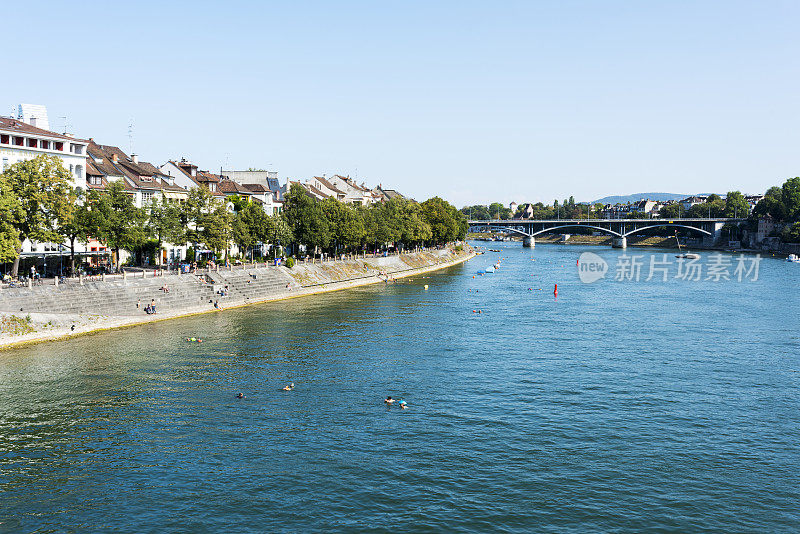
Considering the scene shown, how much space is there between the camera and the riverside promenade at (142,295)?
5581cm

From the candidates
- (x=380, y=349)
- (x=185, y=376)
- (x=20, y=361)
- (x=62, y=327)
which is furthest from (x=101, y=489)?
(x=62, y=327)

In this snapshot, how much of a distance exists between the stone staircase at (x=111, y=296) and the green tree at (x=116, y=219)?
5.52m

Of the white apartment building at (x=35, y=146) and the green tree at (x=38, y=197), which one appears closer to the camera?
the green tree at (x=38, y=197)

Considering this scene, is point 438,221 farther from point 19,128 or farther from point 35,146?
point 19,128

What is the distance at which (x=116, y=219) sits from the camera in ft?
232

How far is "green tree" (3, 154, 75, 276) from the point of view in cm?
6141

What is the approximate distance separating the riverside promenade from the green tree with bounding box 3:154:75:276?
590 cm

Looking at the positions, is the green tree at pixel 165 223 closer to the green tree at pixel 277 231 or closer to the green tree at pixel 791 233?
the green tree at pixel 277 231

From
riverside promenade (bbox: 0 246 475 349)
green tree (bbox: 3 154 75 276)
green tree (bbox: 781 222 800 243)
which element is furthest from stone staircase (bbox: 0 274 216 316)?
green tree (bbox: 781 222 800 243)

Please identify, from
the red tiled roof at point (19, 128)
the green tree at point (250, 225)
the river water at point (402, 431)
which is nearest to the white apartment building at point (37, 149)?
the red tiled roof at point (19, 128)

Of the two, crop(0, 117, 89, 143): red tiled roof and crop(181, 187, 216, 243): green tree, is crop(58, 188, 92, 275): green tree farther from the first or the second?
crop(181, 187, 216, 243): green tree

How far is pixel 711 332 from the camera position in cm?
6594

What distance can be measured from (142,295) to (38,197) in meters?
14.8

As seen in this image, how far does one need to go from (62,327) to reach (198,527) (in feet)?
132
